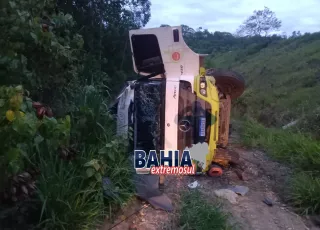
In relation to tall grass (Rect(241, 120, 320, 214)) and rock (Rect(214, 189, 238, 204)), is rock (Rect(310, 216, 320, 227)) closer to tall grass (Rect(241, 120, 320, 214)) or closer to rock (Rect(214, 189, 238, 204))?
tall grass (Rect(241, 120, 320, 214))

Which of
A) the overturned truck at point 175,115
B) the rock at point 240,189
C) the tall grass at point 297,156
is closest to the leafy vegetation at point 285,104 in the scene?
the tall grass at point 297,156

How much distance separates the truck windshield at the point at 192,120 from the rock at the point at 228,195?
64 cm

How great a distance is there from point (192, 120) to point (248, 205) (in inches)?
Result: 48.1

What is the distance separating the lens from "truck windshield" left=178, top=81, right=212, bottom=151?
17.2 ft

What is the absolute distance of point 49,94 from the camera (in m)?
4.62

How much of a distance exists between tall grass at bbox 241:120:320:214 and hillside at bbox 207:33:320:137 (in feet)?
5.07

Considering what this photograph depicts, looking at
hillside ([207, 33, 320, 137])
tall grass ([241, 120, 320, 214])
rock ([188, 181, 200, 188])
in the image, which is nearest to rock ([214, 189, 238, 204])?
rock ([188, 181, 200, 188])

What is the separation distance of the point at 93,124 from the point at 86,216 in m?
1.11

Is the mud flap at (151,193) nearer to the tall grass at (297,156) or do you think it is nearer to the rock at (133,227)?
the rock at (133,227)

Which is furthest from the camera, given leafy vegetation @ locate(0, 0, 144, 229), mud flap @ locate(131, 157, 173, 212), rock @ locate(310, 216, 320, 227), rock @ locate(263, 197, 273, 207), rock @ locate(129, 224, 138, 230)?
rock @ locate(263, 197, 273, 207)

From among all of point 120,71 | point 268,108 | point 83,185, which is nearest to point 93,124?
point 83,185

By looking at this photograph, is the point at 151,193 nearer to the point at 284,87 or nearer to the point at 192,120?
→ the point at 192,120

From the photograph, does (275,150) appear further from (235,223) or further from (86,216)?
(86,216)

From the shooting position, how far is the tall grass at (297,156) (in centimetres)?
512
